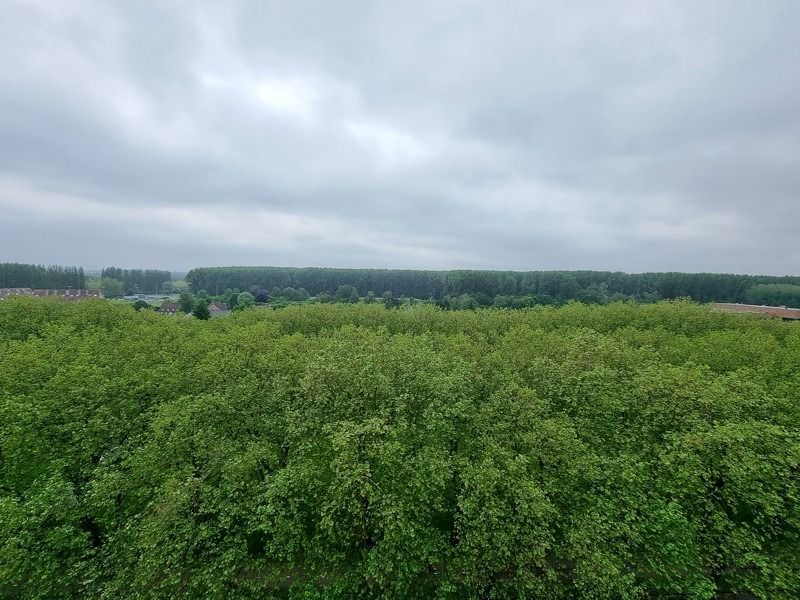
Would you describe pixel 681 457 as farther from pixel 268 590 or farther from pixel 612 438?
pixel 268 590

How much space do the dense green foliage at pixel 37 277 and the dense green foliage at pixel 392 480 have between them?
174152mm

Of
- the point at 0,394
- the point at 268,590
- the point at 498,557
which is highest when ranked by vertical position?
the point at 0,394

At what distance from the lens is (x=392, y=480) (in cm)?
1747

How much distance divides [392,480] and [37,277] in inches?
8207

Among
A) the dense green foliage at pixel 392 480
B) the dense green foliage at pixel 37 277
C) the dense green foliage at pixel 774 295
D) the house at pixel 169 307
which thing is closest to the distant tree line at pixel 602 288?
the dense green foliage at pixel 774 295

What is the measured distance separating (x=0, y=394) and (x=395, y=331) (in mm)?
36130

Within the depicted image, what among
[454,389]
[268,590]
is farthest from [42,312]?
[454,389]

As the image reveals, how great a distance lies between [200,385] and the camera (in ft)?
80.8

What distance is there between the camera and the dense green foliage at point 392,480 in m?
15.4

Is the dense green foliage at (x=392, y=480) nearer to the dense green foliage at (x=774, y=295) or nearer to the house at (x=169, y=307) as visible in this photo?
the house at (x=169, y=307)

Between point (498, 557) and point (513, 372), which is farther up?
point (513, 372)

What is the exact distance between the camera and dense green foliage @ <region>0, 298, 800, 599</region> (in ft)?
50.4

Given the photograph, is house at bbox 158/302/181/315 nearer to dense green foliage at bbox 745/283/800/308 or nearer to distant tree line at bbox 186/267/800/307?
distant tree line at bbox 186/267/800/307

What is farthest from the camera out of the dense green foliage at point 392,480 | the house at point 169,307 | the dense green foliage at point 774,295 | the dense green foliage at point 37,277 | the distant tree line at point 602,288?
the dense green foliage at point 37,277
